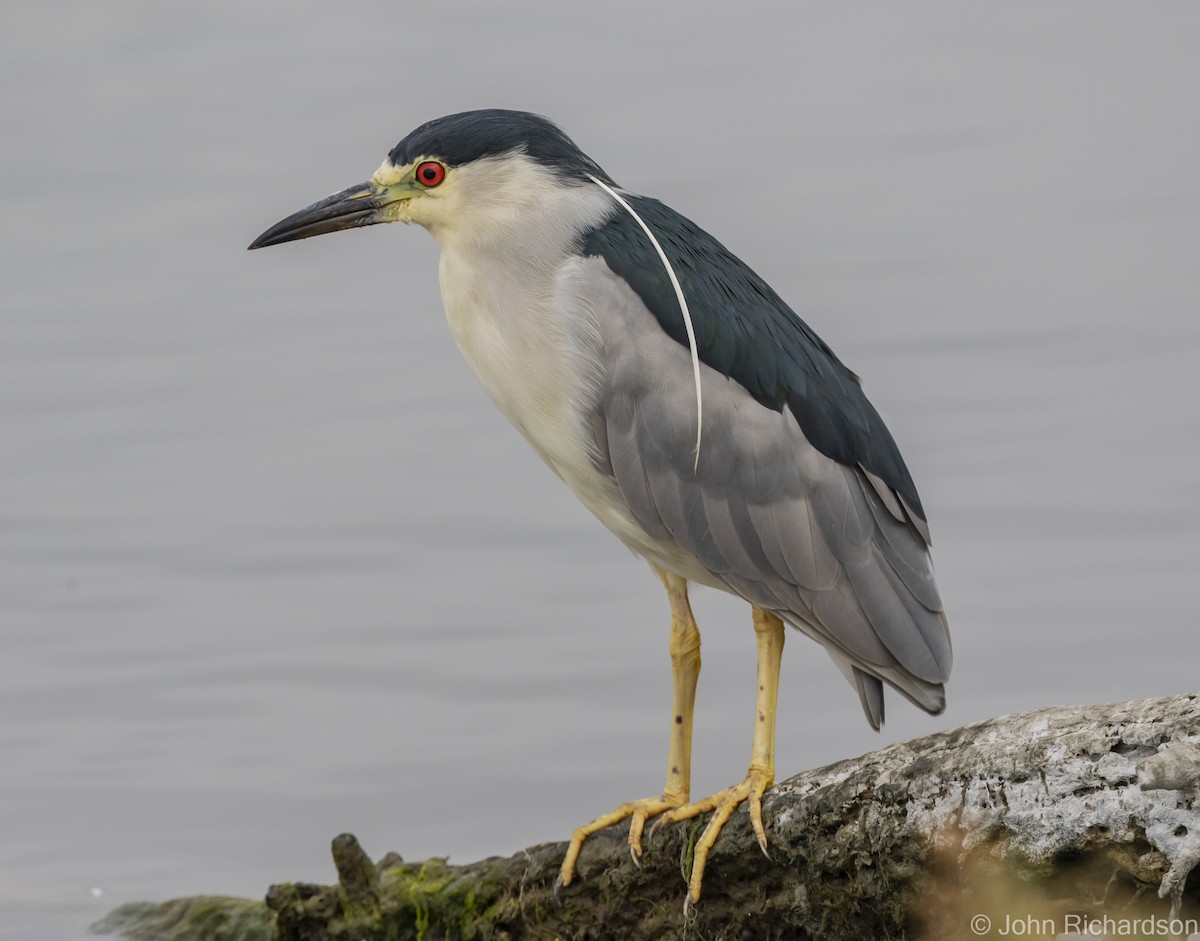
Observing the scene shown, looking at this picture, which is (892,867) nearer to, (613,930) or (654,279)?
(613,930)

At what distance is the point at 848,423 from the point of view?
4.43 metres

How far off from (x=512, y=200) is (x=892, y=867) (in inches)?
76.6

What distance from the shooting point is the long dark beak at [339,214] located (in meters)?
4.66

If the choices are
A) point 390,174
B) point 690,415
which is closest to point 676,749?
point 690,415

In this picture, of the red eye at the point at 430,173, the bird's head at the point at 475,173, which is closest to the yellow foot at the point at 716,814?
the bird's head at the point at 475,173

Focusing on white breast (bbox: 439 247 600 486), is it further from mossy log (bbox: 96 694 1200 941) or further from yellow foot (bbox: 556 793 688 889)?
mossy log (bbox: 96 694 1200 941)

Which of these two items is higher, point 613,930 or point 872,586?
point 872,586

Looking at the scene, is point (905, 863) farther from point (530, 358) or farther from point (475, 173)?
point (475, 173)

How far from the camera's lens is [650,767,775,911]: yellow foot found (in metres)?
3.84

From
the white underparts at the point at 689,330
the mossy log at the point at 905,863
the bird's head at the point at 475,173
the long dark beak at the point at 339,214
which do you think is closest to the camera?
the mossy log at the point at 905,863

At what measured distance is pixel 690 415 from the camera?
4367 millimetres

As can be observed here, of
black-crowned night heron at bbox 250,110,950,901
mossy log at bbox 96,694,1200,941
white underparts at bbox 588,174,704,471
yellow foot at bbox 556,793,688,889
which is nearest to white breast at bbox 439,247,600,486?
black-crowned night heron at bbox 250,110,950,901

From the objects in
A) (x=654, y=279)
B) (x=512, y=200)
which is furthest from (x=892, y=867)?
(x=512, y=200)

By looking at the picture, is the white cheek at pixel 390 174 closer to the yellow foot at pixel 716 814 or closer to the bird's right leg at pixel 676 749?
the bird's right leg at pixel 676 749
